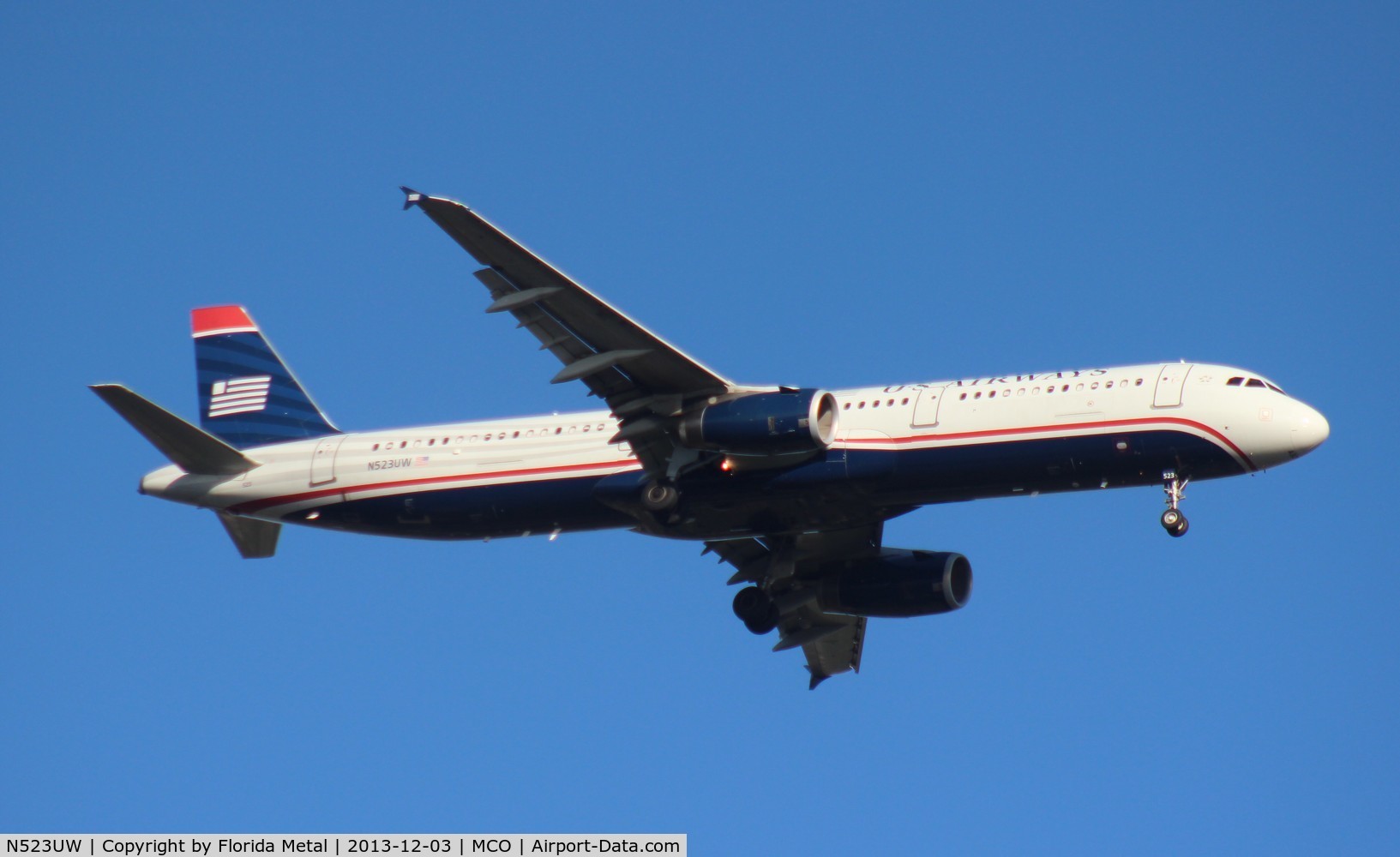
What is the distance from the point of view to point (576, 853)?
35.2 meters

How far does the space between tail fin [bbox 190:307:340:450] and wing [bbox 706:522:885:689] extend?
10749mm

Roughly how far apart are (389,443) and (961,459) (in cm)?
1418

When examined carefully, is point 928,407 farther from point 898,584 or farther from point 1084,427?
point 898,584

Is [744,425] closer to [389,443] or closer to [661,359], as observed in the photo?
[661,359]

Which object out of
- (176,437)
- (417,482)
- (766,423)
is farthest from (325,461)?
(766,423)

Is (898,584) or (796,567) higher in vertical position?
(796,567)

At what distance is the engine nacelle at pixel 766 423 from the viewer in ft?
128

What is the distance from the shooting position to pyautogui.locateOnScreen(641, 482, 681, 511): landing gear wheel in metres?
41.3

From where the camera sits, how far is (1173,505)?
128 ft

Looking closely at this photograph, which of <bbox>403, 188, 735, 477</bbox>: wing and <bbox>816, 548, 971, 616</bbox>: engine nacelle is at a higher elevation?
<bbox>403, 188, 735, 477</bbox>: wing

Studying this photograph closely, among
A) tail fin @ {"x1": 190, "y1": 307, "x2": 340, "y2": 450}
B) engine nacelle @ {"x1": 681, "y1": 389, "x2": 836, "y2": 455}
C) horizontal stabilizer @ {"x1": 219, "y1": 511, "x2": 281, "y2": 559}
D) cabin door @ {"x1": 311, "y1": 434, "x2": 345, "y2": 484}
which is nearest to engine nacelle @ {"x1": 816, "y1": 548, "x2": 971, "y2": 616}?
engine nacelle @ {"x1": 681, "y1": 389, "x2": 836, "y2": 455}

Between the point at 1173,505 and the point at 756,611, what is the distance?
12.1 m

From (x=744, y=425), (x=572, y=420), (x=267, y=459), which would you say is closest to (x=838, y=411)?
(x=744, y=425)

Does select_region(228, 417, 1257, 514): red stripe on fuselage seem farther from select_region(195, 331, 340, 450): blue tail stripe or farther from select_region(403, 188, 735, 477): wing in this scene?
select_region(195, 331, 340, 450): blue tail stripe
